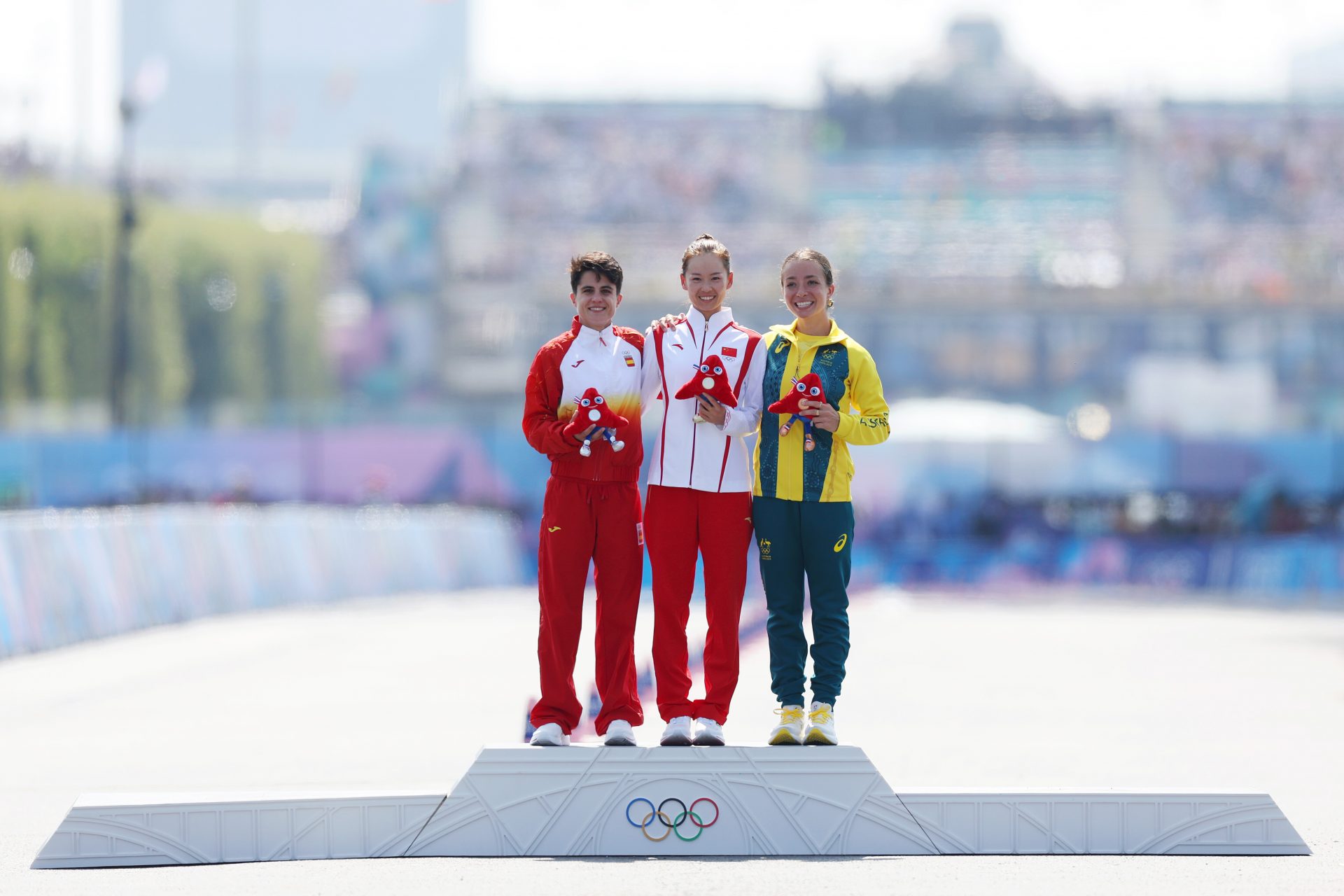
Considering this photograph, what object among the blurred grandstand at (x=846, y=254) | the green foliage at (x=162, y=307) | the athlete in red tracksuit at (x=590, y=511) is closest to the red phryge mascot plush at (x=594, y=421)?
the athlete in red tracksuit at (x=590, y=511)

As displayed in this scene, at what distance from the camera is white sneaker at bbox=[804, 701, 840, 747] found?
8.12 metres

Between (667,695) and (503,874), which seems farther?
(667,695)

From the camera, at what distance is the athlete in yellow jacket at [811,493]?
327 inches

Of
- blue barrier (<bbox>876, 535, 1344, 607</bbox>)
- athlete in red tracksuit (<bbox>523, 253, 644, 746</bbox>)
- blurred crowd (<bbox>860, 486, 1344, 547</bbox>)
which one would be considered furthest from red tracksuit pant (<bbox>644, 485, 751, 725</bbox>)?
blurred crowd (<bbox>860, 486, 1344, 547</bbox>)

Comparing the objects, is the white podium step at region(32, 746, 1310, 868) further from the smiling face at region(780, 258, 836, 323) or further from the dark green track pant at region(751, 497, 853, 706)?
the smiling face at region(780, 258, 836, 323)

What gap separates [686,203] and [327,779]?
66.9 metres

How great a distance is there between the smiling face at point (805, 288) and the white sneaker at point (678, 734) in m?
1.55

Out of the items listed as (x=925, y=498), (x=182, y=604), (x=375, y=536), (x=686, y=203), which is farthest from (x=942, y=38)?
(x=182, y=604)

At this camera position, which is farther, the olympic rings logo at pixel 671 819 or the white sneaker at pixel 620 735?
the white sneaker at pixel 620 735

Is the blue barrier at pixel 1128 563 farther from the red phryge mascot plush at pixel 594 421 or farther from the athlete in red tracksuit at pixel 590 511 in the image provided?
the red phryge mascot plush at pixel 594 421

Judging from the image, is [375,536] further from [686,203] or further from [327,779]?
[686,203]

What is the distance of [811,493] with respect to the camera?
27.2ft

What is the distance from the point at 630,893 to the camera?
7.05 m

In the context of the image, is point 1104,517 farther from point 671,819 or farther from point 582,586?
point 671,819
